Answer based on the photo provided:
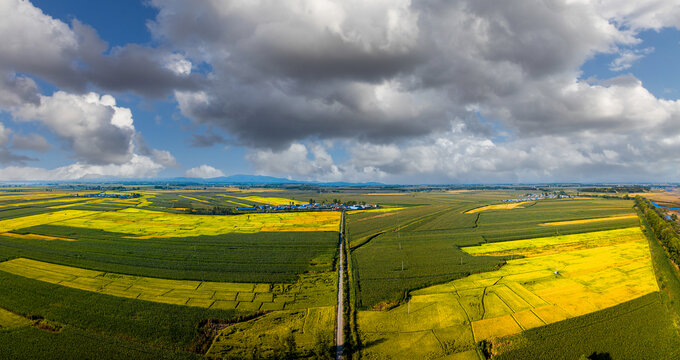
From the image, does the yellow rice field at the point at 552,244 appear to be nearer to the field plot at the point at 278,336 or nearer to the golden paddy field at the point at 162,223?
the field plot at the point at 278,336

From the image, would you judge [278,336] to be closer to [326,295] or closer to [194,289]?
[326,295]

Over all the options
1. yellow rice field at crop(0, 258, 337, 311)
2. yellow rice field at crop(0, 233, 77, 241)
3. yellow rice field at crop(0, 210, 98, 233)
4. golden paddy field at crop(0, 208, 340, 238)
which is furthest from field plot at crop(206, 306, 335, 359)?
yellow rice field at crop(0, 210, 98, 233)

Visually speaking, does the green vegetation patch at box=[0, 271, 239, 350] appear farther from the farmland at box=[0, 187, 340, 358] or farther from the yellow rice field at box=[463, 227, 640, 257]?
the yellow rice field at box=[463, 227, 640, 257]

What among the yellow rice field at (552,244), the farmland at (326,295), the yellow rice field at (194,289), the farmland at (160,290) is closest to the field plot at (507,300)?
the farmland at (326,295)

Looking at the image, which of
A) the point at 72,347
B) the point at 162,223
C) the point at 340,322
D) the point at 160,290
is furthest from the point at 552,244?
the point at 162,223

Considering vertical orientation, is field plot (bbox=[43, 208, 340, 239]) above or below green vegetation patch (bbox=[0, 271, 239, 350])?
above

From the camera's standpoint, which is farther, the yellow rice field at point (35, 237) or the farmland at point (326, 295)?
the yellow rice field at point (35, 237)
